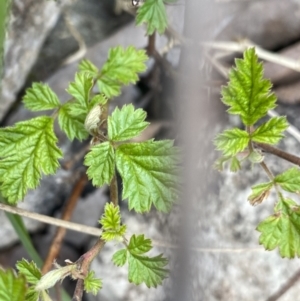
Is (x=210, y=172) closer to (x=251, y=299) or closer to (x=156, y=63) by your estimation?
(x=251, y=299)

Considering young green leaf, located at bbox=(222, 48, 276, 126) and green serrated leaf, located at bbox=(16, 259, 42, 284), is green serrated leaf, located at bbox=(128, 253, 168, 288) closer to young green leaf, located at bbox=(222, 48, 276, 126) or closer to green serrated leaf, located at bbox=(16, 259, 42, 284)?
green serrated leaf, located at bbox=(16, 259, 42, 284)

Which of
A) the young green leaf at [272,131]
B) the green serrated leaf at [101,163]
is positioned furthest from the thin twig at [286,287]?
the green serrated leaf at [101,163]

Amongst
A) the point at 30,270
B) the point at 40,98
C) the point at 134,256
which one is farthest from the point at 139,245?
the point at 40,98

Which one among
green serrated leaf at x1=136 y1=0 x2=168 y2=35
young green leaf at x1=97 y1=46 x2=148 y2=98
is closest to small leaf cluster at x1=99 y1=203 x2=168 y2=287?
young green leaf at x1=97 y1=46 x2=148 y2=98

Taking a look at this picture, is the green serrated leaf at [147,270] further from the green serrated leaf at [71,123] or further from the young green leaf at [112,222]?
the green serrated leaf at [71,123]

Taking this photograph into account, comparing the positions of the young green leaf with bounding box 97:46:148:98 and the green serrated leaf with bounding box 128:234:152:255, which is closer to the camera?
the green serrated leaf with bounding box 128:234:152:255

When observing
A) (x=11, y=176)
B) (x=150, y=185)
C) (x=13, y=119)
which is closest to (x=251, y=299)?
(x=150, y=185)

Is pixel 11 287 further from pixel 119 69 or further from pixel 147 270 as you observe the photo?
→ pixel 119 69
